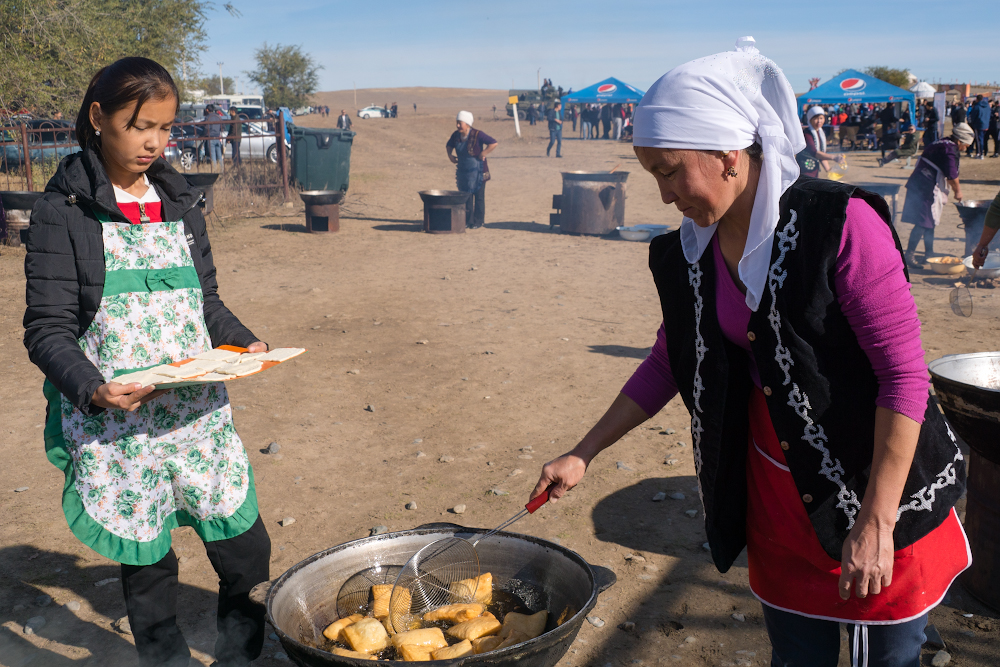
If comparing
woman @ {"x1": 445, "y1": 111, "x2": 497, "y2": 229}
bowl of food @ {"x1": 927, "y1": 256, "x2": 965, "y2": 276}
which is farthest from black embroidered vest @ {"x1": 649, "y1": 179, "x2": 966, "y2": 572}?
woman @ {"x1": 445, "y1": 111, "x2": 497, "y2": 229}

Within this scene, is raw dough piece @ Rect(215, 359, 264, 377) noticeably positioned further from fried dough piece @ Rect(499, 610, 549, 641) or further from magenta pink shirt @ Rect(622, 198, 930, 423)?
magenta pink shirt @ Rect(622, 198, 930, 423)

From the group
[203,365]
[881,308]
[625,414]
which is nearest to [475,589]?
[625,414]

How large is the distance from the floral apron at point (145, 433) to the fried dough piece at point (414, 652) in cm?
77

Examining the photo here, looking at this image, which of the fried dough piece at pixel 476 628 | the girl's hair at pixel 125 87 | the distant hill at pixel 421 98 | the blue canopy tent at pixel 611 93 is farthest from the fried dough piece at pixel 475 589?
the distant hill at pixel 421 98

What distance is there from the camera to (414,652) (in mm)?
2008

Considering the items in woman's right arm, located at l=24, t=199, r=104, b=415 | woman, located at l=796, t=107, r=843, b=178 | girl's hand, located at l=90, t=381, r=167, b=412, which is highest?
woman, located at l=796, t=107, r=843, b=178

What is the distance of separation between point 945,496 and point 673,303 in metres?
0.73

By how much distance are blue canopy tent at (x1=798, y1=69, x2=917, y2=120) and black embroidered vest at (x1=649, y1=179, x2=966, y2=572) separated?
1057 inches

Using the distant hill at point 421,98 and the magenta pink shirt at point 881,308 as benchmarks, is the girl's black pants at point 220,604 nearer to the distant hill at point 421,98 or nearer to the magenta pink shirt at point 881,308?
the magenta pink shirt at point 881,308

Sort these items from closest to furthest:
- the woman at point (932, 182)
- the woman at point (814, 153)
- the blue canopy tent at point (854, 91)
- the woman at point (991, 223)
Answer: the woman at point (991, 223) < the woman at point (932, 182) < the woman at point (814, 153) < the blue canopy tent at point (854, 91)

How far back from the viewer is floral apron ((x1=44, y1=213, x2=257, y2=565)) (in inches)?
90.0

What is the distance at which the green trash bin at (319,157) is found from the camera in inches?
642

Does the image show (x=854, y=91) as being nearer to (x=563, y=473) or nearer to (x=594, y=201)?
(x=594, y=201)

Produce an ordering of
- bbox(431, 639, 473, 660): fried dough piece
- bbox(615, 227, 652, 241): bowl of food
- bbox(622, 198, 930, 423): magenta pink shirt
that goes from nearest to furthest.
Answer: bbox(622, 198, 930, 423): magenta pink shirt, bbox(431, 639, 473, 660): fried dough piece, bbox(615, 227, 652, 241): bowl of food
